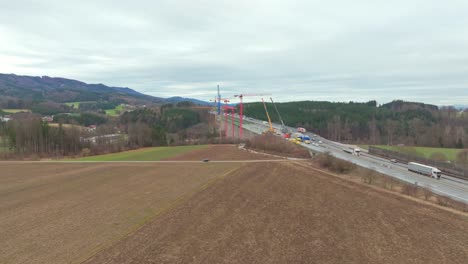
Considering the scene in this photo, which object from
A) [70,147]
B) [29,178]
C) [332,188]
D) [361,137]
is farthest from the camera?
[361,137]

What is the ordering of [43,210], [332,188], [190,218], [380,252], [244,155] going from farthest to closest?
[244,155] < [332,188] < [43,210] < [190,218] < [380,252]

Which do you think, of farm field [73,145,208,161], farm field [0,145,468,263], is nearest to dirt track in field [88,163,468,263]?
farm field [0,145,468,263]

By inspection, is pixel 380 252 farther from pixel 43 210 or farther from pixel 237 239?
pixel 43 210

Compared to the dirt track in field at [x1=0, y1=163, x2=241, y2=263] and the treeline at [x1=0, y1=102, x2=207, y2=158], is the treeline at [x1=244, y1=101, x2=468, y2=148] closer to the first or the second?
the treeline at [x1=0, y1=102, x2=207, y2=158]

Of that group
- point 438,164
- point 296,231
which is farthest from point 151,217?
point 438,164

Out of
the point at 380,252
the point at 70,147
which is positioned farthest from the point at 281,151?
the point at 70,147

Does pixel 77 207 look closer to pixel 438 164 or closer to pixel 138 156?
pixel 138 156

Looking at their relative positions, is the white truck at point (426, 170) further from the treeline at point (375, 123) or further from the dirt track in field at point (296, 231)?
the treeline at point (375, 123)
